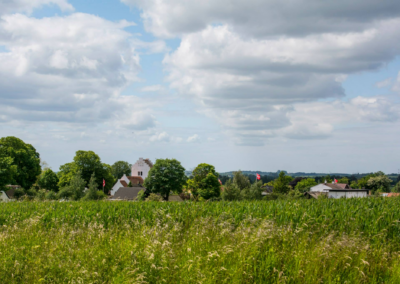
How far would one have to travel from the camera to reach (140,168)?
5246 inches

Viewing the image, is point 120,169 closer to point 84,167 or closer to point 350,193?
point 84,167

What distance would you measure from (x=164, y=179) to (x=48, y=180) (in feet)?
95.5

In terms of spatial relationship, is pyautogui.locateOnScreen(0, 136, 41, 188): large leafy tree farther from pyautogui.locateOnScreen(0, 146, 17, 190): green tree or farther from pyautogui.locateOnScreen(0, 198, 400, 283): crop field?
pyautogui.locateOnScreen(0, 198, 400, 283): crop field

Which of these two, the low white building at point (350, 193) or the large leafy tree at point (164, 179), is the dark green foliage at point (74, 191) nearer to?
the large leafy tree at point (164, 179)

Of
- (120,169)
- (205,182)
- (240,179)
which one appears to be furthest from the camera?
(120,169)

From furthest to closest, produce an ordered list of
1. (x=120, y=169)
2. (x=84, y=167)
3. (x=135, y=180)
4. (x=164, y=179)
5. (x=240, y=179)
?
(x=120, y=169) < (x=135, y=180) < (x=240, y=179) < (x=84, y=167) < (x=164, y=179)

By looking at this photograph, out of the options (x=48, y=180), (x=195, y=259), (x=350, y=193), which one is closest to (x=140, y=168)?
(x=48, y=180)

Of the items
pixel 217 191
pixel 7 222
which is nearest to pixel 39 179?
pixel 217 191

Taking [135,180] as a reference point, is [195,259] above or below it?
above

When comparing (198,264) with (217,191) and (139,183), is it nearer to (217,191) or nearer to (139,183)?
(217,191)

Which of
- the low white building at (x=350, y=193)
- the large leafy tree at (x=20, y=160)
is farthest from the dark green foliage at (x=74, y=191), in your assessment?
the low white building at (x=350, y=193)

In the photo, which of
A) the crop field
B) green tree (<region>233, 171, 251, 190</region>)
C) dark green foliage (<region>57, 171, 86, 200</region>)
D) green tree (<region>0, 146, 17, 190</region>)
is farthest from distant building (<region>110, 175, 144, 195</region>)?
the crop field

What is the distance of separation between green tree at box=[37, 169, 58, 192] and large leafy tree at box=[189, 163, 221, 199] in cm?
3307

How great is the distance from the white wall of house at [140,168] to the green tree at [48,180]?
174 feet
